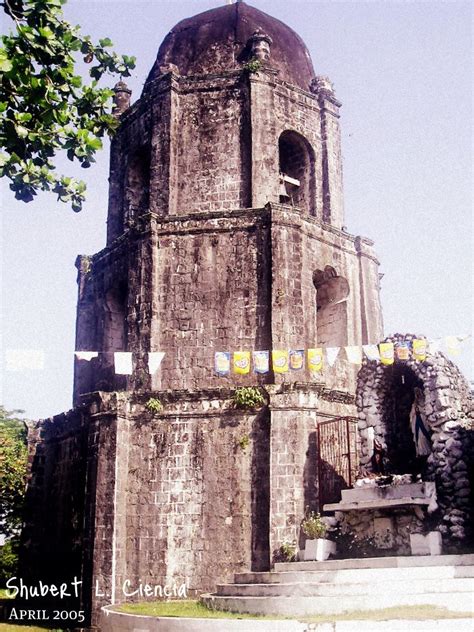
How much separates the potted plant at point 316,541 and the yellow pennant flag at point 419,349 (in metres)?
3.73

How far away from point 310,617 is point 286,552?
4311mm

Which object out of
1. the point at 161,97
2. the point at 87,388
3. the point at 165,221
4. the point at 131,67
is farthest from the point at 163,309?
the point at 131,67

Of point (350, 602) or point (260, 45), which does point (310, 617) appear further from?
point (260, 45)

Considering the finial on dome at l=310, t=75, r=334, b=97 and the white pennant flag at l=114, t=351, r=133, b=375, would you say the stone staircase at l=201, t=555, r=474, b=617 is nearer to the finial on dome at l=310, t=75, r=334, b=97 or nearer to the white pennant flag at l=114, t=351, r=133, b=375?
the white pennant flag at l=114, t=351, r=133, b=375

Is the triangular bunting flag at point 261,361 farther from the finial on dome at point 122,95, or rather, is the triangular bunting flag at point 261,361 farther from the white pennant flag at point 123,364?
the finial on dome at point 122,95

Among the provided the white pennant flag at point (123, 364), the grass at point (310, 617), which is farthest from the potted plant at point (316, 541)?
the white pennant flag at point (123, 364)

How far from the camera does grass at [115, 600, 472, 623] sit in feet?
32.1

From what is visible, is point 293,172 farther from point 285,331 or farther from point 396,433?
point 396,433

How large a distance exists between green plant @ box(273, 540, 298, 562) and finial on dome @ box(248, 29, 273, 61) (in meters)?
12.0

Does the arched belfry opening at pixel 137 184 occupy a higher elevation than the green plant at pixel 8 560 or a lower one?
higher

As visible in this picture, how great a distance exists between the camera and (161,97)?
1970 cm

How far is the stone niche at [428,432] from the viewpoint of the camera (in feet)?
43.9

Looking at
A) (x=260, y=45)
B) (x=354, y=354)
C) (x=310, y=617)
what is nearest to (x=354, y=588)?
(x=310, y=617)

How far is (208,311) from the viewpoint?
57.4 feet
